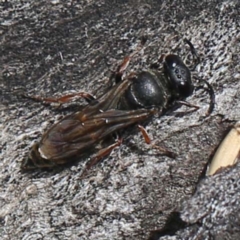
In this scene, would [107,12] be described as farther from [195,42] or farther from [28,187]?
[28,187]

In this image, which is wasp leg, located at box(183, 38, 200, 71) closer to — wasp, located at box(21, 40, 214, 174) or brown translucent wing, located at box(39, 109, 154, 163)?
wasp, located at box(21, 40, 214, 174)

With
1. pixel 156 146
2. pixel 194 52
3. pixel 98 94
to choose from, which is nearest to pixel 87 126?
pixel 98 94

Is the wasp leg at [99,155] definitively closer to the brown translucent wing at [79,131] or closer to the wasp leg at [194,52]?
the brown translucent wing at [79,131]

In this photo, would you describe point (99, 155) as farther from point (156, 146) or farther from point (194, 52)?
point (194, 52)

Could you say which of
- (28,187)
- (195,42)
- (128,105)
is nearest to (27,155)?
(28,187)

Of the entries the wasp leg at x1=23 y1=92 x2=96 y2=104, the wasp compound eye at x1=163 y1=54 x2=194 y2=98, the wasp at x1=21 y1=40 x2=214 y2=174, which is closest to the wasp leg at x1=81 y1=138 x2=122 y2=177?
the wasp at x1=21 y1=40 x2=214 y2=174

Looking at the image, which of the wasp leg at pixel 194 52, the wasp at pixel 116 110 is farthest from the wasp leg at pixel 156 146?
the wasp leg at pixel 194 52

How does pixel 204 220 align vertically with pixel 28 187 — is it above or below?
below
